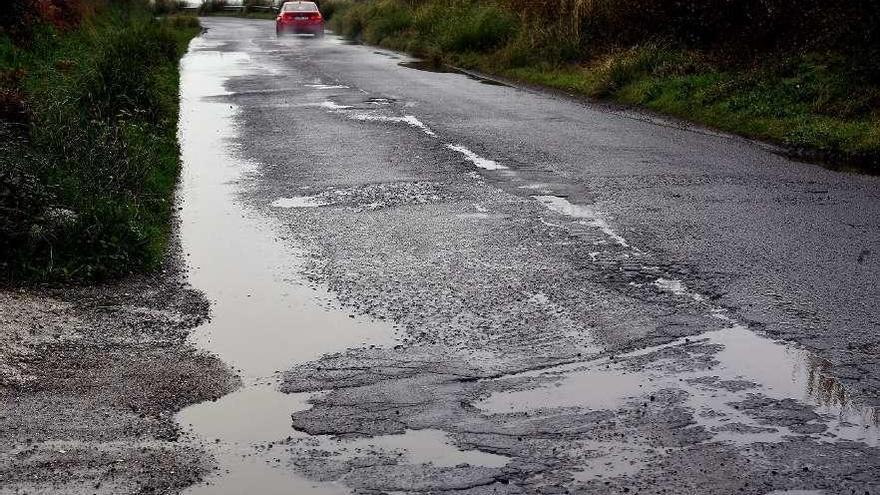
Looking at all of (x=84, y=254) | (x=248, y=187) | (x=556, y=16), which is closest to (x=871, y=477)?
(x=84, y=254)

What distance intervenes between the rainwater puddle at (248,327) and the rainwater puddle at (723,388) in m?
1.06

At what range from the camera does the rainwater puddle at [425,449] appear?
14.9ft

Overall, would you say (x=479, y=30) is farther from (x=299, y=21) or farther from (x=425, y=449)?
(x=425, y=449)

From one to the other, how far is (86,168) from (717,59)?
1175 cm

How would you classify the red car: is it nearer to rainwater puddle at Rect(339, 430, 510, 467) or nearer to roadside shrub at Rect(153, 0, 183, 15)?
roadside shrub at Rect(153, 0, 183, 15)

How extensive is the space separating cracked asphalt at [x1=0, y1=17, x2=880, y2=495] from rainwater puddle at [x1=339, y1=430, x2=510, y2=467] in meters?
0.01

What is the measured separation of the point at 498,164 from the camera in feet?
37.5

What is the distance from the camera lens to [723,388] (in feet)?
17.5

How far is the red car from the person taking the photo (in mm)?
40719

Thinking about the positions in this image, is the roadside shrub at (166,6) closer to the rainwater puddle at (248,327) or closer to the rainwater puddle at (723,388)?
Result: the rainwater puddle at (248,327)

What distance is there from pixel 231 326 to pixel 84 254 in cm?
167

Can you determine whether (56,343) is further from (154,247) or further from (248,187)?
(248,187)

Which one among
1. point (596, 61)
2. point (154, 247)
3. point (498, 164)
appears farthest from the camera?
point (596, 61)

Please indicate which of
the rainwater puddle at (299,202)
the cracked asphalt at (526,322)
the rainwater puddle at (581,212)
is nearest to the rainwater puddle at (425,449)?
the cracked asphalt at (526,322)
